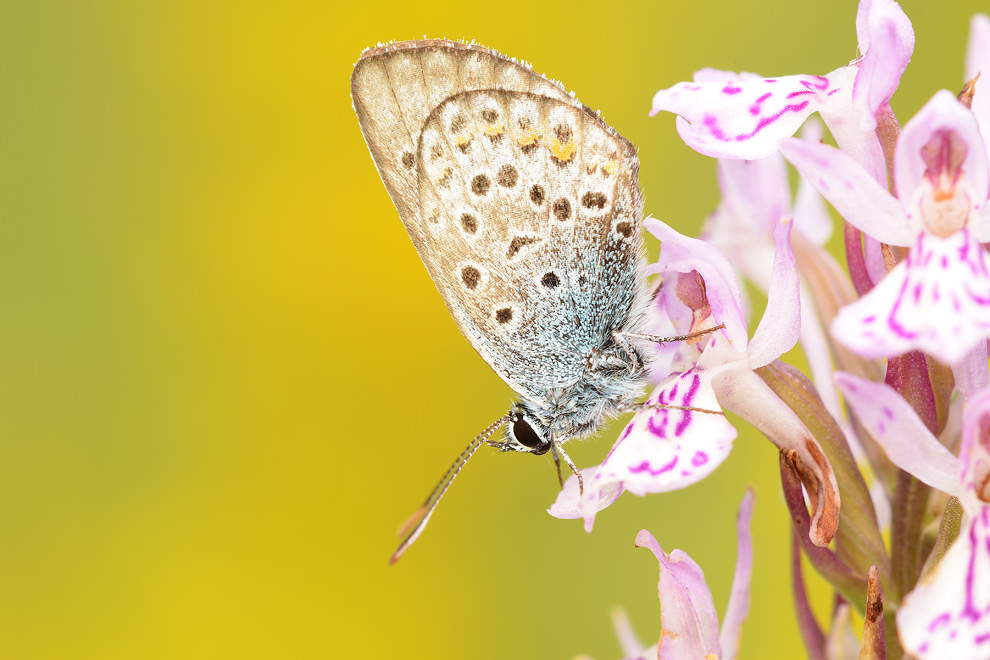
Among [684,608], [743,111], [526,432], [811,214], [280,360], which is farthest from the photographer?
[280,360]

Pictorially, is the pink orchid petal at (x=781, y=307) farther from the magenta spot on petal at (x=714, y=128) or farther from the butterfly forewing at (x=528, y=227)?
the butterfly forewing at (x=528, y=227)

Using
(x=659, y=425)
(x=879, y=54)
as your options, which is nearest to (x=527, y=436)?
(x=659, y=425)

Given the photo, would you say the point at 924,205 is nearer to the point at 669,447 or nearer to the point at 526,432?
the point at 669,447

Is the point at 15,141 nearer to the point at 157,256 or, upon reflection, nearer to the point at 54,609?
the point at 157,256

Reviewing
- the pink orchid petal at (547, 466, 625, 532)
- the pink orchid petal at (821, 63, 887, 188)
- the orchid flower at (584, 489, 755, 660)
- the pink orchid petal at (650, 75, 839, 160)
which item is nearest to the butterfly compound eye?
Answer: the pink orchid petal at (547, 466, 625, 532)

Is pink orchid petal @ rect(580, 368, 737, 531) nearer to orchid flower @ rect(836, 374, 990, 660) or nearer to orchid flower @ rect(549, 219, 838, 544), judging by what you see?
orchid flower @ rect(549, 219, 838, 544)

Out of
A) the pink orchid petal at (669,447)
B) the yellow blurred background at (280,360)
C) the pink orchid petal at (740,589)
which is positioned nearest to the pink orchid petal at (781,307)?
the pink orchid petal at (669,447)
